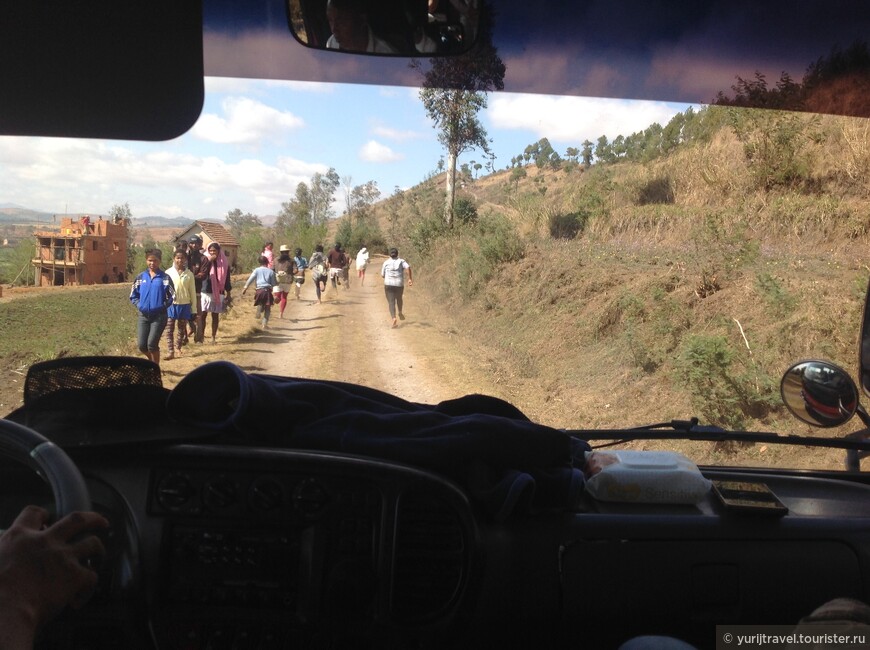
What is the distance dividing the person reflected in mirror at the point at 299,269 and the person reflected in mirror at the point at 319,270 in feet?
0.42

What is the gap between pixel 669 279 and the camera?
912 cm

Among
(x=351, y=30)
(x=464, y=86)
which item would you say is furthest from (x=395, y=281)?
(x=351, y=30)

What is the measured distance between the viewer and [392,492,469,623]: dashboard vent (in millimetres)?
1932

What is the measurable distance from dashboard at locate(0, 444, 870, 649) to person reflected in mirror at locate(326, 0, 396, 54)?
3.87 ft

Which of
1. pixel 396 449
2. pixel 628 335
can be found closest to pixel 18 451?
pixel 396 449

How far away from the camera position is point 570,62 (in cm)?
282

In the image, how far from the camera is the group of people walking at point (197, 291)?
4.30m

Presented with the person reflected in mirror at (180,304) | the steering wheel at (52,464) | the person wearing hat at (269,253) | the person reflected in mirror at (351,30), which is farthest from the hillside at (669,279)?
the steering wheel at (52,464)

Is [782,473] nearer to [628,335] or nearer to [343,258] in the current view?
[628,335]

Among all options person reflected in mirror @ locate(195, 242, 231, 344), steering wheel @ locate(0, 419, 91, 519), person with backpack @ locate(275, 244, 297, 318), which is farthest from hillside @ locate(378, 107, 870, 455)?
steering wheel @ locate(0, 419, 91, 519)

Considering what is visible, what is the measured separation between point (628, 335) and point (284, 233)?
3818 millimetres

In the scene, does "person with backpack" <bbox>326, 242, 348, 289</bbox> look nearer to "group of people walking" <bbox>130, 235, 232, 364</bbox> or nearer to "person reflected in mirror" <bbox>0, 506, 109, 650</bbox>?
"group of people walking" <bbox>130, 235, 232, 364</bbox>

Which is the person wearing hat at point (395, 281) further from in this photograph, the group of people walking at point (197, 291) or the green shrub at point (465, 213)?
the green shrub at point (465, 213)

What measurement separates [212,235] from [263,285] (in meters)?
2.11
